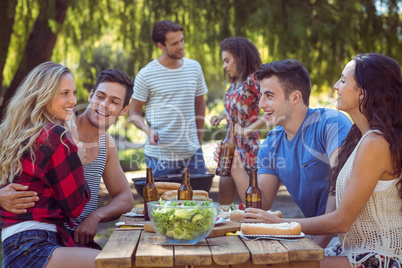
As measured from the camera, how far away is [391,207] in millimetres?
2195

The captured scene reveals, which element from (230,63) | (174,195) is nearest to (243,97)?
(230,63)

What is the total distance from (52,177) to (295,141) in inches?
56.1

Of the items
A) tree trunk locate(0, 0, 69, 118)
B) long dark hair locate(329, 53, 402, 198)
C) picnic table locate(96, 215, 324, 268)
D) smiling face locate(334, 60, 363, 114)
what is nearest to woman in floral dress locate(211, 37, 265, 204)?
smiling face locate(334, 60, 363, 114)

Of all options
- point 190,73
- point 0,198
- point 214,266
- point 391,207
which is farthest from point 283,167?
point 190,73

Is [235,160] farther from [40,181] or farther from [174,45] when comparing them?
[174,45]

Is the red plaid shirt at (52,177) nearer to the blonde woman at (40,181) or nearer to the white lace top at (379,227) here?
the blonde woman at (40,181)

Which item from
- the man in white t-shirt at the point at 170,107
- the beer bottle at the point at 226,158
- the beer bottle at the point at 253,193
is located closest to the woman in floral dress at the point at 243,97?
the man in white t-shirt at the point at 170,107

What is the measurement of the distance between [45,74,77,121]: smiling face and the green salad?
2.89ft

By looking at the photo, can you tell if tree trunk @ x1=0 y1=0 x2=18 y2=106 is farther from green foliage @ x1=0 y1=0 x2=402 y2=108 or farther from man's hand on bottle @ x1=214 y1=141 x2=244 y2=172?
man's hand on bottle @ x1=214 y1=141 x2=244 y2=172

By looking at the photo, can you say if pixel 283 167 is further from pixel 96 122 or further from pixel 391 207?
pixel 96 122

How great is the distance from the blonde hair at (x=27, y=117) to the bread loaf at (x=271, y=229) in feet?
3.28

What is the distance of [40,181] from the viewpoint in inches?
90.4

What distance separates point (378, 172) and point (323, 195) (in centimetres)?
76

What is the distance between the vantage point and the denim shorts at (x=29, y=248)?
214 centimetres
